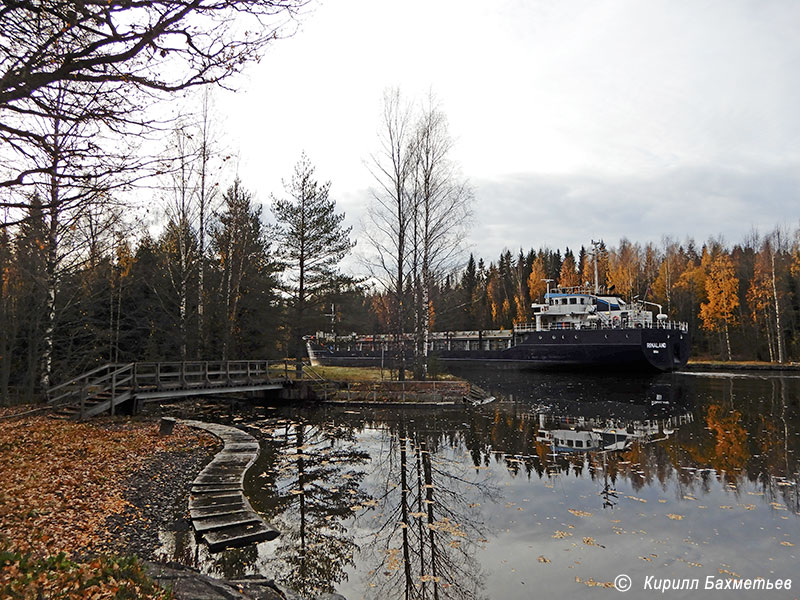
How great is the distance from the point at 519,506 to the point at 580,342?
1098 inches

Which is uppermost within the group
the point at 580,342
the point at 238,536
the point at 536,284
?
the point at 536,284

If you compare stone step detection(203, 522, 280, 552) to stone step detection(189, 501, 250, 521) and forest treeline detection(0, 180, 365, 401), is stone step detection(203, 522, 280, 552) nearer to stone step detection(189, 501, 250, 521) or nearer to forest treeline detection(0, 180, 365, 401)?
stone step detection(189, 501, 250, 521)

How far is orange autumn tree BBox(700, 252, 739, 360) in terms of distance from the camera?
4288cm

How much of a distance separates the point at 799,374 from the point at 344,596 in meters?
40.2

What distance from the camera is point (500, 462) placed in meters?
9.97

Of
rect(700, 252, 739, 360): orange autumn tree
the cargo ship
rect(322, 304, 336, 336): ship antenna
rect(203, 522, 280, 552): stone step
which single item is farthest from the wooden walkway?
rect(700, 252, 739, 360): orange autumn tree

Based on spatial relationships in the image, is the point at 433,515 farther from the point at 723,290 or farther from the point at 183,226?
the point at 723,290

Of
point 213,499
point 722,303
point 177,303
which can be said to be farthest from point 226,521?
point 722,303

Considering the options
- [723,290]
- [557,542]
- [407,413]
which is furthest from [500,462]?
[723,290]

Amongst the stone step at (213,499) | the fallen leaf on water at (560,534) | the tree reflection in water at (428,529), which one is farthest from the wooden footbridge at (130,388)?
the fallen leaf on water at (560,534)

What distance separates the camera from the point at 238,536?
5926 mm

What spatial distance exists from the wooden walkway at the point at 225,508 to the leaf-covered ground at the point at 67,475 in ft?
3.54

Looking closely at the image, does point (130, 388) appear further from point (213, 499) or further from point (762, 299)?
point (762, 299)

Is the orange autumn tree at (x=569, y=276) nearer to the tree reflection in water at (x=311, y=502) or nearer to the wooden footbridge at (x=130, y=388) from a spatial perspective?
the wooden footbridge at (x=130, y=388)
